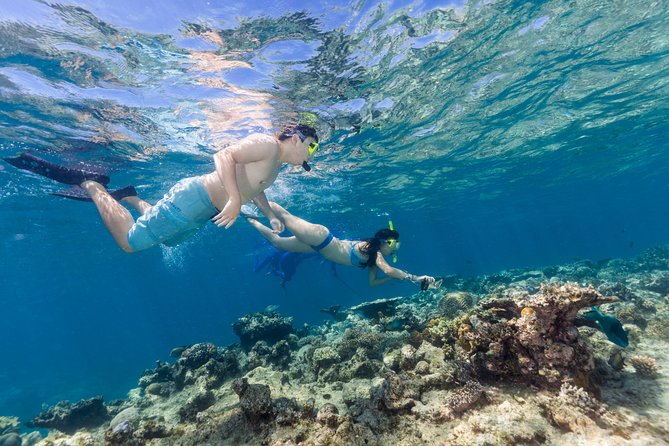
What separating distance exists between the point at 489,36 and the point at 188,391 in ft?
42.6

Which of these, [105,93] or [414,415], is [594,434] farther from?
[105,93]

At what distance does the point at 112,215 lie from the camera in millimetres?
5758

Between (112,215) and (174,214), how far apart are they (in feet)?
4.43

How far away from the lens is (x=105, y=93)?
32.7 ft

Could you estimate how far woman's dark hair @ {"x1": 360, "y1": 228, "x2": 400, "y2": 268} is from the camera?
26.1ft

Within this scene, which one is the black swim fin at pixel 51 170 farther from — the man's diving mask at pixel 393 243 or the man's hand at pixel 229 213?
the man's diving mask at pixel 393 243

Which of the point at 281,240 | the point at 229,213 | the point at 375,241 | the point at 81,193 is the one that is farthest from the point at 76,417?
the point at 375,241

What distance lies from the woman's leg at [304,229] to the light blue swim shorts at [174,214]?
2733 millimetres

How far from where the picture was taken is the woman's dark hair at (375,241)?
7953 millimetres

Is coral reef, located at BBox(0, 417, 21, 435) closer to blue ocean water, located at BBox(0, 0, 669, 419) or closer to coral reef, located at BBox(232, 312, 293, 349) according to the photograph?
coral reef, located at BBox(232, 312, 293, 349)

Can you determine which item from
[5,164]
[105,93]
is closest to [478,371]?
[105,93]

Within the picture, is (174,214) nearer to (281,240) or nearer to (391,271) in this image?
(281,240)

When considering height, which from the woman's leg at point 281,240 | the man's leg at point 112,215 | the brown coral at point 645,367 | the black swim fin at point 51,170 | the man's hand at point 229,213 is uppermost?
the black swim fin at point 51,170

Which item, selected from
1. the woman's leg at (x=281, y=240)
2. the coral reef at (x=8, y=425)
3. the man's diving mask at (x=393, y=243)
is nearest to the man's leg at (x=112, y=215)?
the woman's leg at (x=281, y=240)
